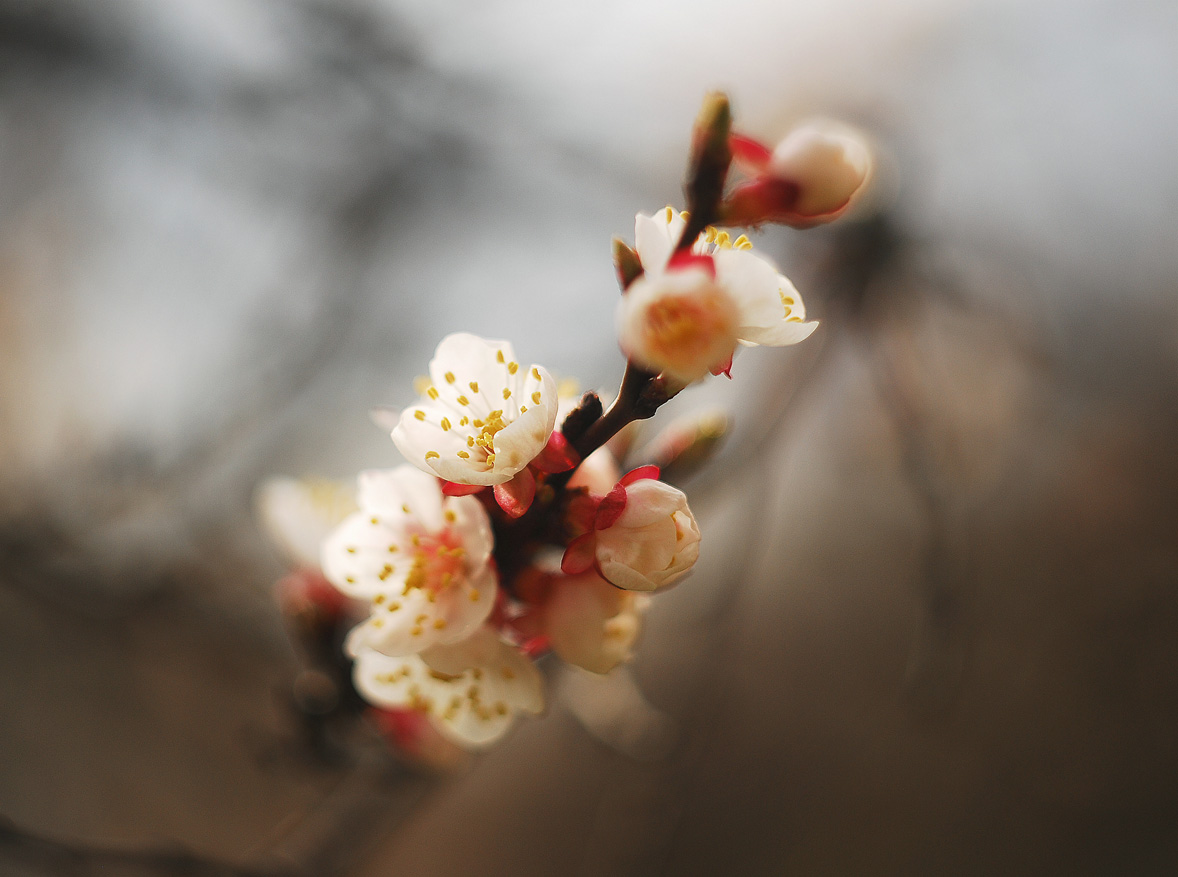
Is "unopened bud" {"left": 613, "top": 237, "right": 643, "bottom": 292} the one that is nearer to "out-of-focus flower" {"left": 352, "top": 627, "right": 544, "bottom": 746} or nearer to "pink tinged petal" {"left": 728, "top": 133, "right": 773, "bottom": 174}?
"pink tinged petal" {"left": 728, "top": 133, "right": 773, "bottom": 174}

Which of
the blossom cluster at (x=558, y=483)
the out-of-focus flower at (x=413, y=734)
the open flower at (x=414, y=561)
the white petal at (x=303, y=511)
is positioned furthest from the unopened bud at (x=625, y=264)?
the out-of-focus flower at (x=413, y=734)

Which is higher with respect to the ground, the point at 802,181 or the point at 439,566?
the point at 802,181

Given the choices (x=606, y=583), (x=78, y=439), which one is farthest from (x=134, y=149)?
(x=606, y=583)

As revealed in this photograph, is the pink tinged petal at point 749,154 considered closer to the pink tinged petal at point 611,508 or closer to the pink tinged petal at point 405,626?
the pink tinged petal at point 611,508

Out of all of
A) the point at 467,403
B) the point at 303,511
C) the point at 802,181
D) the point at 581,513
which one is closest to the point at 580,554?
the point at 581,513

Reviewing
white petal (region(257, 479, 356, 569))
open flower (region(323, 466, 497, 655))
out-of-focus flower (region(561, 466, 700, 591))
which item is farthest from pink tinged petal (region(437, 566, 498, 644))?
white petal (region(257, 479, 356, 569))

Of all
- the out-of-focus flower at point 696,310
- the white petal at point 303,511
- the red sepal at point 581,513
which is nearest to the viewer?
the out-of-focus flower at point 696,310

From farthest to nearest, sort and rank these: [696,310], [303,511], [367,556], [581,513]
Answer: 1. [303,511]
2. [367,556]
3. [581,513]
4. [696,310]

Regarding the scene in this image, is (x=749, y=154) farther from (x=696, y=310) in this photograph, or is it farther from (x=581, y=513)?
(x=581, y=513)
